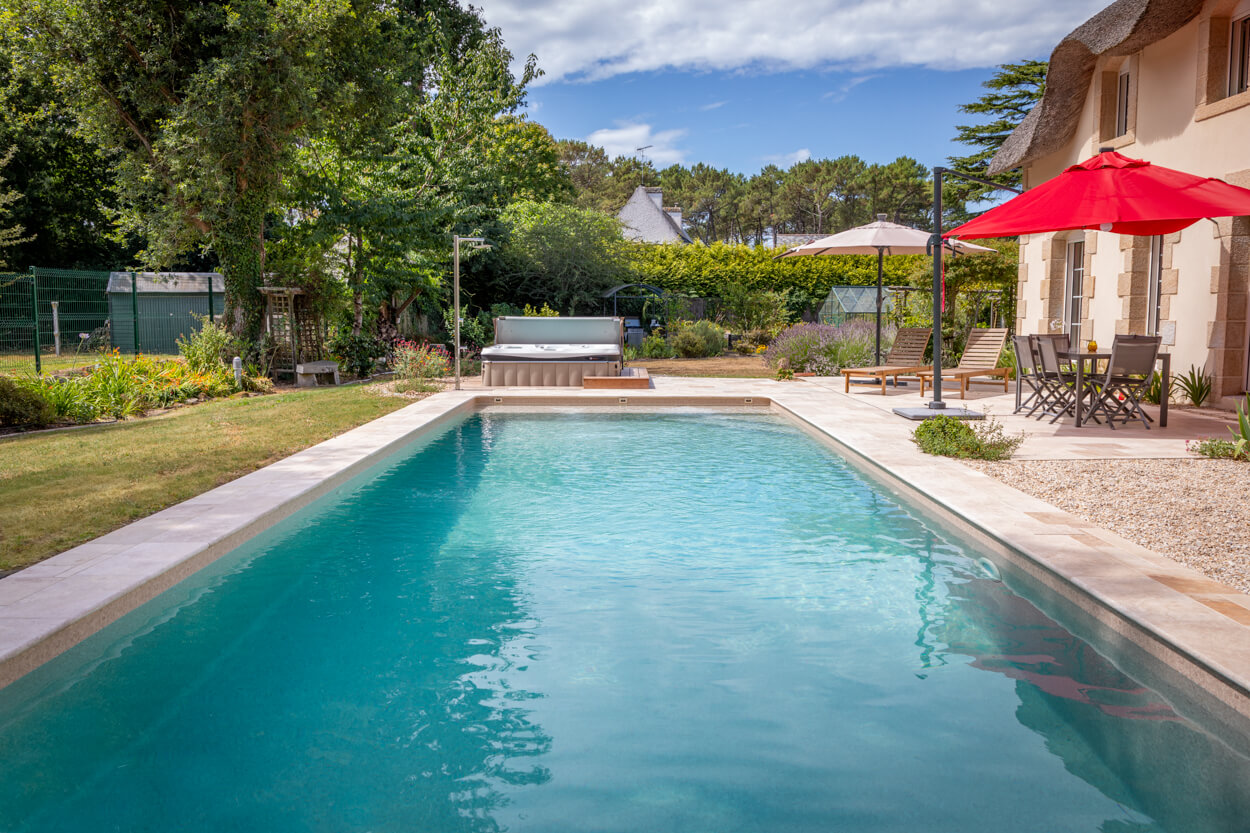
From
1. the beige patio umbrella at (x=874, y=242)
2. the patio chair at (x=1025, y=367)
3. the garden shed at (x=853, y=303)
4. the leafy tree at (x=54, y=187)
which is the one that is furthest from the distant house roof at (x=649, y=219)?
the patio chair at (x=1025, y=367)

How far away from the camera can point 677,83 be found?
1702 inches

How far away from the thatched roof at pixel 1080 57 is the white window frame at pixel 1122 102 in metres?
0.40

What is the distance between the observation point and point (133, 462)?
23.6 ft

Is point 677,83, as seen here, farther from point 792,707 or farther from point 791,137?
point 792,707

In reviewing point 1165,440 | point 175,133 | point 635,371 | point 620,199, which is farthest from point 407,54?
point 620,199

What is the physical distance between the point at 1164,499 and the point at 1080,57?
8877 millimetres

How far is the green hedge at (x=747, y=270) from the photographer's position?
84.6ft

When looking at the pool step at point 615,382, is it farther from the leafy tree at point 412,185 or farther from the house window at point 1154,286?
the house window at point 1154,286

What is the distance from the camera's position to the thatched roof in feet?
34.4

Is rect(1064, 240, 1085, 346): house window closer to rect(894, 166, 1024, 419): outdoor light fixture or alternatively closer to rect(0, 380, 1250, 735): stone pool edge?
rect(894, 166, 1024, 419): outdoor light fixture

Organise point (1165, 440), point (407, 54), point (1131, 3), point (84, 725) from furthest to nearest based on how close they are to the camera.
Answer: point (407, 54) < point (1131, 3) < point (1165, 440) < point (84, 725)

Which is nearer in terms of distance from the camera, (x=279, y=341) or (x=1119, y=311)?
(x=1119, y=311)

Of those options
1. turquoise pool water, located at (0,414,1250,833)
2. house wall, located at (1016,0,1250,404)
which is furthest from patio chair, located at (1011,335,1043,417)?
turquoise pool water, located at (0,414,1250,833)

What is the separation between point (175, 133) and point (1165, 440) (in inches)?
581
